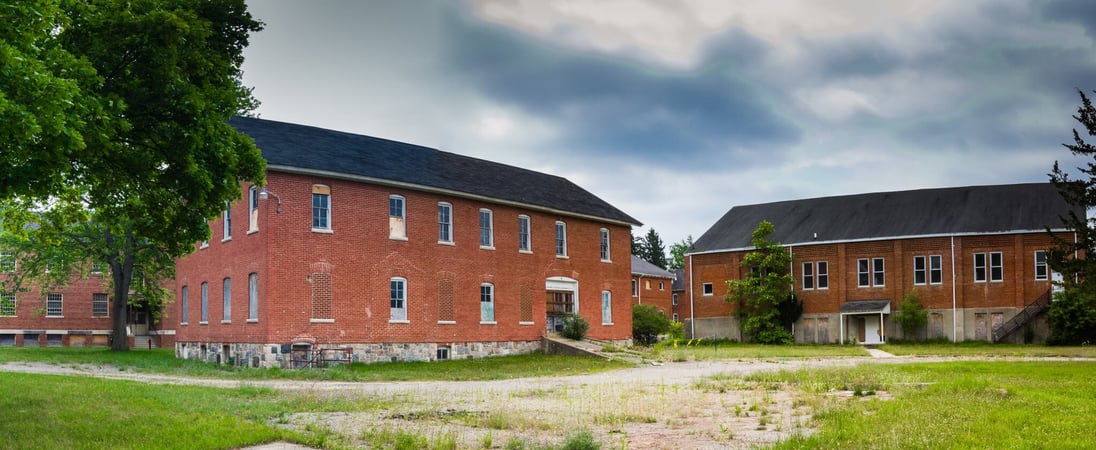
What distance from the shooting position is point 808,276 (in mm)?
55750

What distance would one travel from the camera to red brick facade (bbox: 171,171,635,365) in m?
30.2

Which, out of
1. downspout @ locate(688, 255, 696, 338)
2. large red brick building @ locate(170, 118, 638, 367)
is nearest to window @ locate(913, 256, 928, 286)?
downspout @ locate(688, 255, 696, 338)

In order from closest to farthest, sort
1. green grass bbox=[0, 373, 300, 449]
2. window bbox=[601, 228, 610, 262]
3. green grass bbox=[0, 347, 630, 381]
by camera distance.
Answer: green grass bbox=[0, 373, 300, 449] < green grass bbox=[0, 347, 630, 381] < window bbox=[601, 228, 610, 262]

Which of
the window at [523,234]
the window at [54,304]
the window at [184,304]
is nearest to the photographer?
the window at [184,304]

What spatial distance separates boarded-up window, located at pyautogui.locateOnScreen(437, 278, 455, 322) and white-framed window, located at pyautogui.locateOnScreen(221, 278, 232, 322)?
740 cm

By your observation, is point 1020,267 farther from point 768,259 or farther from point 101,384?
point 101,384

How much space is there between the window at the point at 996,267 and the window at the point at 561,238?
81.7 ft

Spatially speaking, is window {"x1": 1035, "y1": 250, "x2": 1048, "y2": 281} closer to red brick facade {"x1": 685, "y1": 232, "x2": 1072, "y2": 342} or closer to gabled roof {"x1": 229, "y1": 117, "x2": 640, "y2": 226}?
red brick facade {"x1": 685, "y1": 232, "x2": 1072, "y2": 342}

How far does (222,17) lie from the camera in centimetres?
1934

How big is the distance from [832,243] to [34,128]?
160ft

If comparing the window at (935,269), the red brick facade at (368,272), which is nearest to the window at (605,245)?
the red brick facade at (368,272)

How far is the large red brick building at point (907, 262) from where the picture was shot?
161 ft

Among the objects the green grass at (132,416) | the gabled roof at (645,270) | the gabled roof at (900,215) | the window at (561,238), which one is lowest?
the green grass at (132,416)

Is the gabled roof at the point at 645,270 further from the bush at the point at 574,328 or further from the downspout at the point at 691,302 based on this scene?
the bush at the point at 574,328
